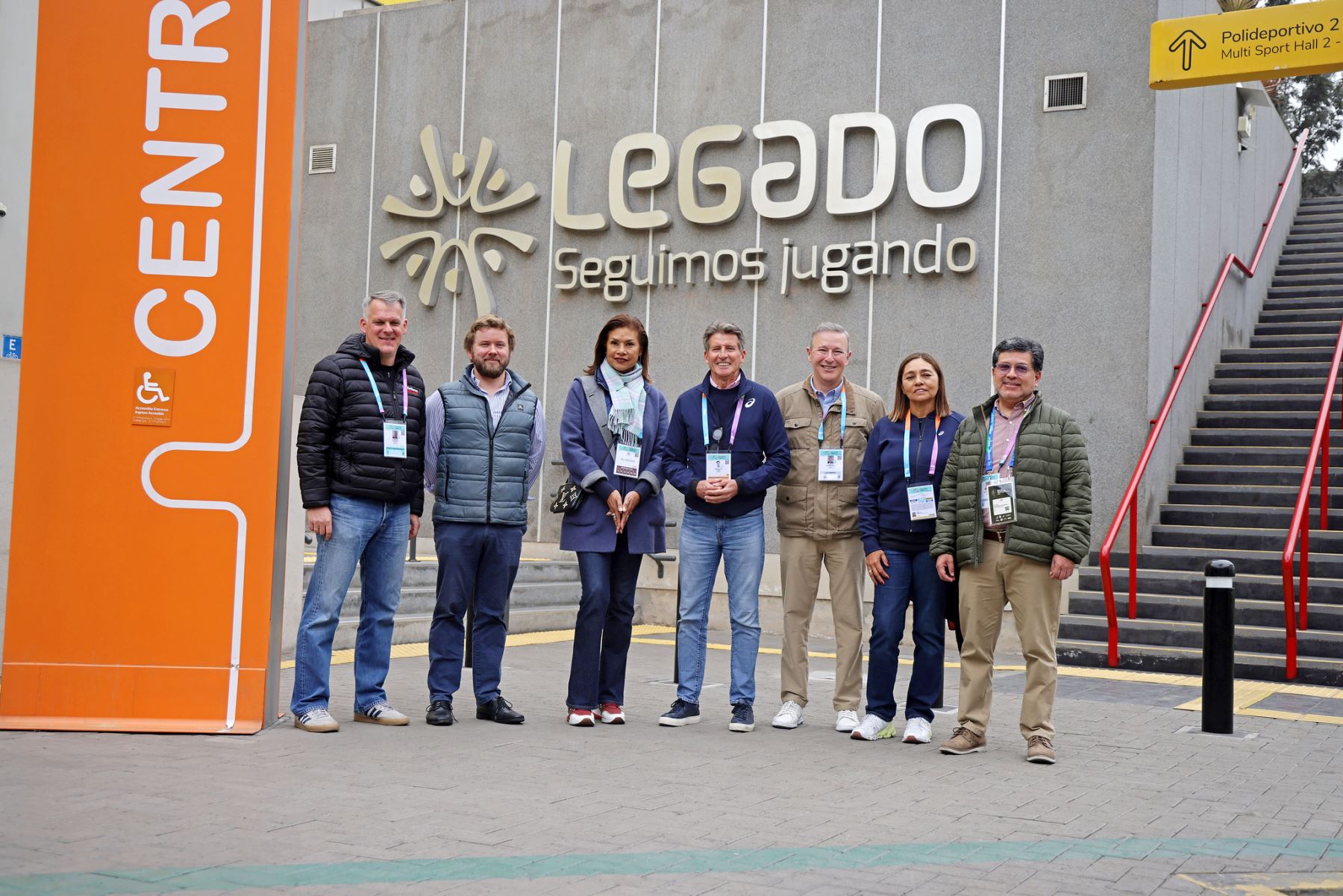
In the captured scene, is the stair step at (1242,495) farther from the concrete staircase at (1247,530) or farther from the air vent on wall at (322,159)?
the air vent on wall at (322,159)

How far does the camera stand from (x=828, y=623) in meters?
11.2

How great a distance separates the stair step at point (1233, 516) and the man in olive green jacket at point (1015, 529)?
18.1 ft

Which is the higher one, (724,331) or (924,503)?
(724,331)

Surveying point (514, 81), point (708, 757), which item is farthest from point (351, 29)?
point (708, 757)

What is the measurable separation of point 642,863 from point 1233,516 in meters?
8.37

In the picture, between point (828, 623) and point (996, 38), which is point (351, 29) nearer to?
point (996, 38)

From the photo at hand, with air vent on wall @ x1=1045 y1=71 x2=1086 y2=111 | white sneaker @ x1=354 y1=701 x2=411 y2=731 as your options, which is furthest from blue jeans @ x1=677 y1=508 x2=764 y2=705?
air vent on wall @ x1=1045 y1=71 x2=1086 y2=111

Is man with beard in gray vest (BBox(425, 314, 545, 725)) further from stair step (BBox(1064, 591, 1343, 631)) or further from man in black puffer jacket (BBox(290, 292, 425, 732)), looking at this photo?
stair step (BBox(1064, 591, 1343, 631))

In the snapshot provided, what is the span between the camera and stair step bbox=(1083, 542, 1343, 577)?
9.63 m

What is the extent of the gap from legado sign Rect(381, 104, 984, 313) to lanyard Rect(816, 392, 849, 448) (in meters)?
5.40

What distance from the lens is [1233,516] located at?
1080 centimetres

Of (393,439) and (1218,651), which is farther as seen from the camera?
(1218,651)

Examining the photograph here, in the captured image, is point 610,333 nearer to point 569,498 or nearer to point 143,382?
point 569,498

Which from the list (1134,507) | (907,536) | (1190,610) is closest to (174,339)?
(907,536)
